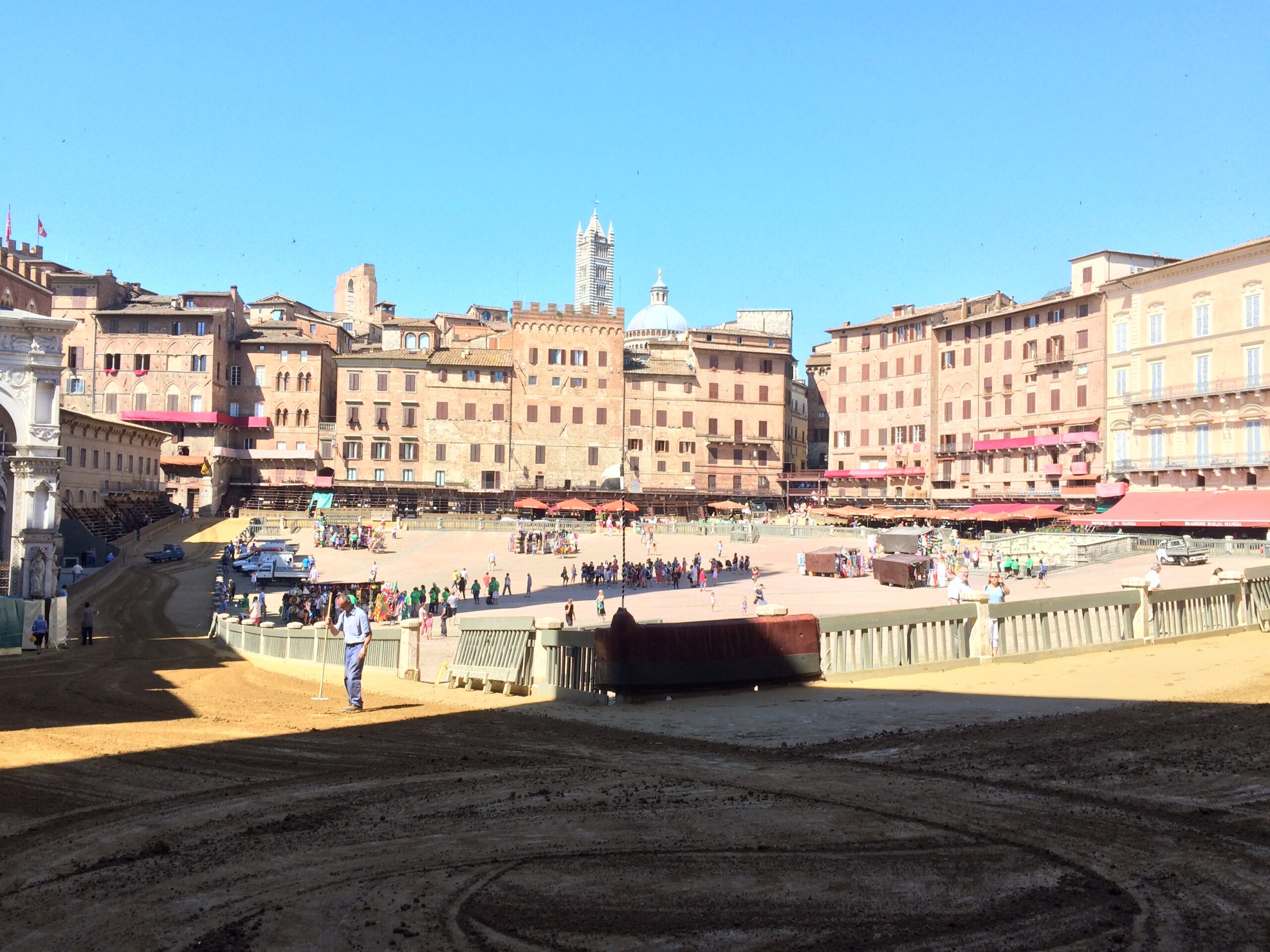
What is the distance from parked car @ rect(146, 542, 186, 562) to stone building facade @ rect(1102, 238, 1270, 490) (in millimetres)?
53503

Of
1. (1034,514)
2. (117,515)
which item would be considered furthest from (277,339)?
(1034,514)

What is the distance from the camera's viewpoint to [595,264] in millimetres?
191625

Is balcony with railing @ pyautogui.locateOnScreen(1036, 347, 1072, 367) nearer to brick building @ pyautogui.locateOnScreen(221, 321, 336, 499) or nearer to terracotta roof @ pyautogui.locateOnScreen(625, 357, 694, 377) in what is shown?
terracotta roof @ pyautogui.locateOnScreen(625, 357, 694, 377)

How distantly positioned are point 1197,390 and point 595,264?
14431 cm

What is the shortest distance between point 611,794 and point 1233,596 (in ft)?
51.7

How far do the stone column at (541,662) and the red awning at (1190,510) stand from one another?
1896 inches

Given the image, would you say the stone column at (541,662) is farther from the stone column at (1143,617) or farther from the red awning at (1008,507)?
the red awning at (1008,507)

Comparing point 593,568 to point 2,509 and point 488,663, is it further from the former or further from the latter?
point 488,663

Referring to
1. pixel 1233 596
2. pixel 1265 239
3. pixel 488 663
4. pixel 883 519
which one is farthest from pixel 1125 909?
pixel 883 519

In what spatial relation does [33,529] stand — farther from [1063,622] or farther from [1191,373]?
[1191,373]

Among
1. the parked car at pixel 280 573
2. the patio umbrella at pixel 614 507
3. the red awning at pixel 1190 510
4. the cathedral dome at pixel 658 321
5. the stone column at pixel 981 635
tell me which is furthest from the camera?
the cathedral dome at pixel 658 321

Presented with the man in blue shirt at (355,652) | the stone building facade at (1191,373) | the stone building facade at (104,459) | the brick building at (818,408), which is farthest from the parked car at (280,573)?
the brick building at (818,408)

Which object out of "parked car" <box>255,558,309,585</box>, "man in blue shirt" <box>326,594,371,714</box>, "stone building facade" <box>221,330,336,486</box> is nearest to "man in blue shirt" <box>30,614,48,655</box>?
"parked car" <box>255,558,309,585</box>

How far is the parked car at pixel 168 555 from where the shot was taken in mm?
52062
